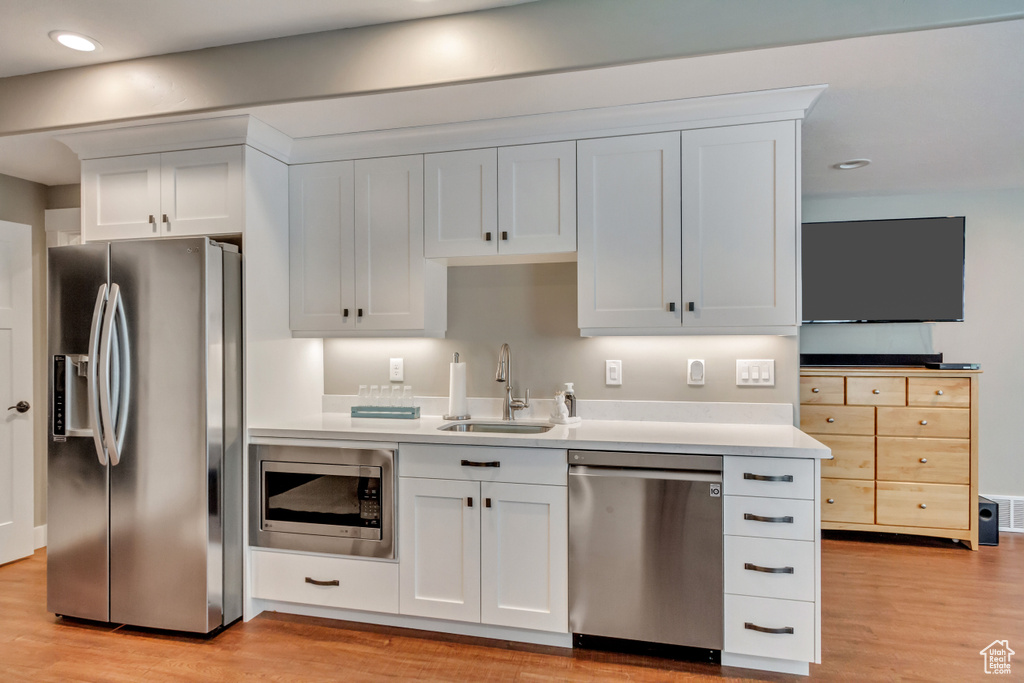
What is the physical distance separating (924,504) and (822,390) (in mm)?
939

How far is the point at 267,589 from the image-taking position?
109 inches

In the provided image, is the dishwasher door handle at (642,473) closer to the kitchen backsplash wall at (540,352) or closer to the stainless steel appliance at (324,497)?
the kitchen backsplash wall at (540,352)

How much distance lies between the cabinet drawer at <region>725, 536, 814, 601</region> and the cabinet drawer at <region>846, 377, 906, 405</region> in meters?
2.04

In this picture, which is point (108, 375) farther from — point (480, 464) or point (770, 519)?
point (770, 519)

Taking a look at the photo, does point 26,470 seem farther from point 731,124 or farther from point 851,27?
point 851,27

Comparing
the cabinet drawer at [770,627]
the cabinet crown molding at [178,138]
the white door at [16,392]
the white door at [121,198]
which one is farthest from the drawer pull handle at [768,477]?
the white door at [16,392]

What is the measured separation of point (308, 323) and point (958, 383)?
13.1 ft

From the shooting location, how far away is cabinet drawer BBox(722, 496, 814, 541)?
7.27ft

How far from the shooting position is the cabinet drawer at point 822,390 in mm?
3879

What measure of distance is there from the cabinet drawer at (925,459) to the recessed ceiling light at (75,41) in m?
4.76

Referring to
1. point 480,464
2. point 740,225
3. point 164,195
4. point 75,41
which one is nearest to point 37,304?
point 164,195

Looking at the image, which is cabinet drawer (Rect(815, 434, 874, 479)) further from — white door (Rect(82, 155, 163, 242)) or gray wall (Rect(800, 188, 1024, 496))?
white door (Rect(82, 155, 163, 242))

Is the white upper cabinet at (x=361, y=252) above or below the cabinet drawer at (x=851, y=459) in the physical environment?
above

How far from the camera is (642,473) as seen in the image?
236 cm
